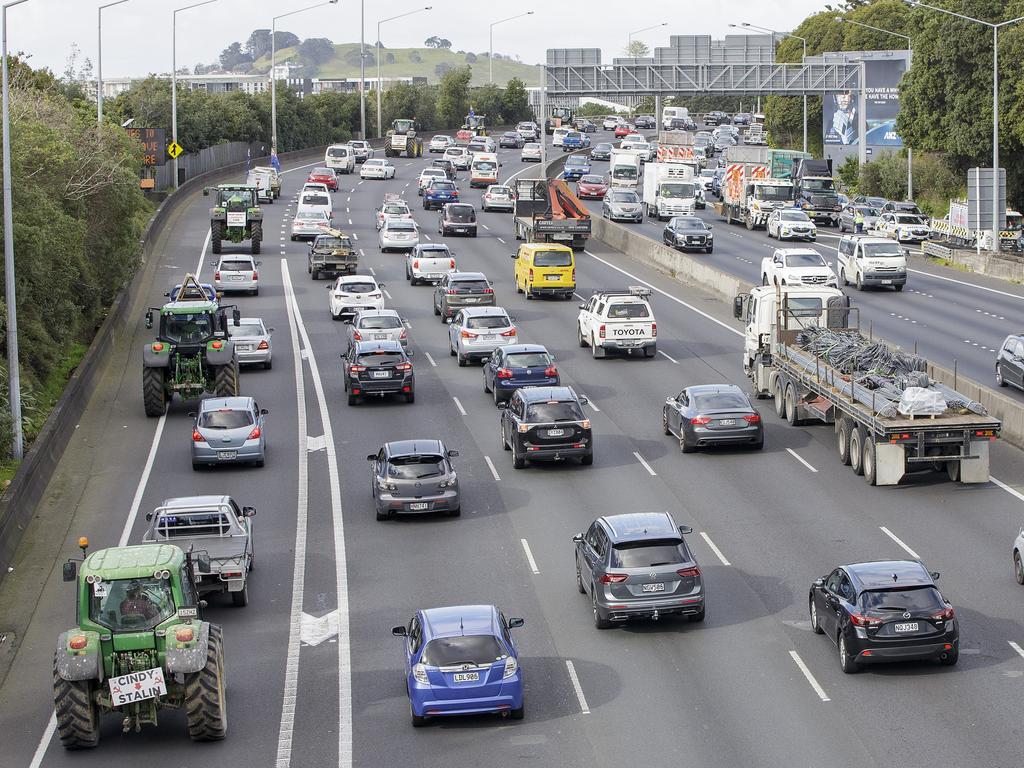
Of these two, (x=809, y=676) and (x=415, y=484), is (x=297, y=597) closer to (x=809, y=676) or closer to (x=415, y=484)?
(x=415, y=484)

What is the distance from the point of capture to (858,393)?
3262 centimetres

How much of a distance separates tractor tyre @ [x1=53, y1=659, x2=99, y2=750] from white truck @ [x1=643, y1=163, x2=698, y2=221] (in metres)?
67.5

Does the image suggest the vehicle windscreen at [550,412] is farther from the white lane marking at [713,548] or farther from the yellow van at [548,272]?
the yellow van at [548,272]

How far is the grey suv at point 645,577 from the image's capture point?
23172mm

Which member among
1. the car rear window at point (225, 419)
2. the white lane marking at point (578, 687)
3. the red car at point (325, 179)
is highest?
the red car at point (325, 179)

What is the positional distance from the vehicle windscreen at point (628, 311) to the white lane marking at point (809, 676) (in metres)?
23.8

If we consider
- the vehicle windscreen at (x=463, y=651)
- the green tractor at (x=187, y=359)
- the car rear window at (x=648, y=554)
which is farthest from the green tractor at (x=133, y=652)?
the green tractor at (x=187, y=359)

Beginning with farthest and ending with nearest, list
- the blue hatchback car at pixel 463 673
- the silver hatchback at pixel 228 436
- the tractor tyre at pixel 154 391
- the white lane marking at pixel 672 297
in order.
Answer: the white lane marking at pixel 672 297 → the tractor tyre at pixel 154 391 → the silver hatchback at pixel 228 436 → the blue hatchback car at pixel 463 673

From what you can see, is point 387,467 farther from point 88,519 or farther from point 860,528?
point 860,528

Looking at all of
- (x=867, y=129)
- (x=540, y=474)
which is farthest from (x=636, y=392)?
(x=867, y=129)

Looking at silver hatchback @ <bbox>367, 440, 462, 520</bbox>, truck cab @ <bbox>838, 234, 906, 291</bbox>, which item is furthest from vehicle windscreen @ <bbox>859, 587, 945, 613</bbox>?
truck cab @ <bbox>838, 234, 906, 291</bbox>

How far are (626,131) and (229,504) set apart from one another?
13761 cm

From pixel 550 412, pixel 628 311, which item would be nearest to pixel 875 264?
pixel 628 311

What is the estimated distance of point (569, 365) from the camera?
45.1m
